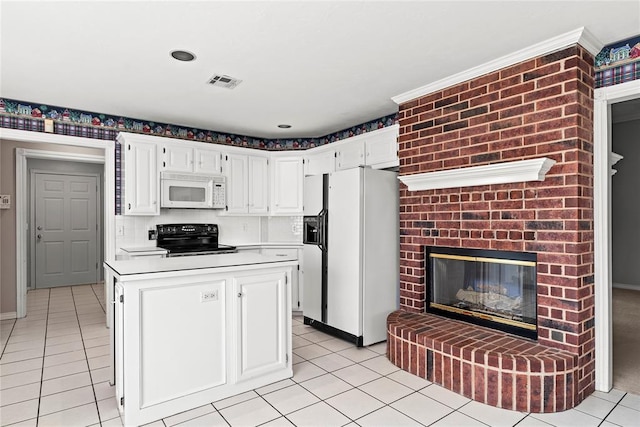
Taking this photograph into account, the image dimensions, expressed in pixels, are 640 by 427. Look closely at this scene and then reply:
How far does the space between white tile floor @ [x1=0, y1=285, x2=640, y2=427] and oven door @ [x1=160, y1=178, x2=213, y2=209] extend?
170 cm

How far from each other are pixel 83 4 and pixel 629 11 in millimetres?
3021

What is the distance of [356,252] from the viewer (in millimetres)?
3525

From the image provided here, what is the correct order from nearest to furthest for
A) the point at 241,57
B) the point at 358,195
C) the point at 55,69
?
the point at 241,57 → the point at 55,69 → the point at 358,195

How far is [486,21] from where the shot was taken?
2248 mm

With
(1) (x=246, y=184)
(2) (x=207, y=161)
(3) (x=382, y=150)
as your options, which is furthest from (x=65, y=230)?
(3) (x=382, y=150)

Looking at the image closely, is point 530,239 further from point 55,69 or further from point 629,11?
point 55,69

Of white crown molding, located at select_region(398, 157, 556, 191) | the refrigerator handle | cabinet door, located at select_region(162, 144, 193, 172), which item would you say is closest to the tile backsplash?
cabinet door, located at select_region(162, 144, 193, 172)

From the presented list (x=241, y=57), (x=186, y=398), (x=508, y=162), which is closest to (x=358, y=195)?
(x=508, y=162)

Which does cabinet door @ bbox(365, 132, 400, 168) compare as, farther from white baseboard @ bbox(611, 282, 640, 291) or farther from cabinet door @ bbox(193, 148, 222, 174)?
white baseboard @ bbox(611, 282, 640, 291)

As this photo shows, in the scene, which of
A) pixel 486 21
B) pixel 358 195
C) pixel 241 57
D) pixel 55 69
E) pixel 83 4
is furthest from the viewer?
pixel 358 195

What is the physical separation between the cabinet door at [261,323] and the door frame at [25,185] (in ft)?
8.21

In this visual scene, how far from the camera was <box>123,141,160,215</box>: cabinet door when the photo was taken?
4207 mm

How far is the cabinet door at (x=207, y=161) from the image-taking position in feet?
15.3

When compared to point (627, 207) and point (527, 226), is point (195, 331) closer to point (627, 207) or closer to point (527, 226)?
point (527, 226)
